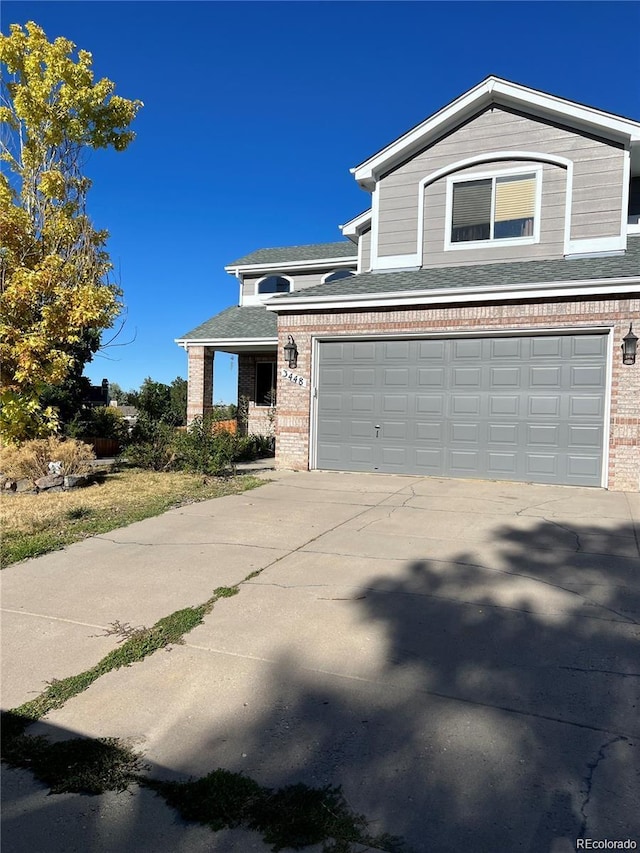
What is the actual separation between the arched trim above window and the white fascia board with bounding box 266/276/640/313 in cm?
725

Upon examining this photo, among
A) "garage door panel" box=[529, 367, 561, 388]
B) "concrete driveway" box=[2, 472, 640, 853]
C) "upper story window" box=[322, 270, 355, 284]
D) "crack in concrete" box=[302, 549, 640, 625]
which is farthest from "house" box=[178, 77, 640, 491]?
"upper story window" box=[322, 270, 355, 284]

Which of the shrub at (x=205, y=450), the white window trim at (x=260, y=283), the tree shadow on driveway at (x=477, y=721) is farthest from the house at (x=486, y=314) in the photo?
the white window trim at (x=260, y=283)

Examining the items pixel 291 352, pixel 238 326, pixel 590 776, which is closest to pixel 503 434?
pixel 291 352

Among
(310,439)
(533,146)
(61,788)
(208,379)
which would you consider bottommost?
(61,788)

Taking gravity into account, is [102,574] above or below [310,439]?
below


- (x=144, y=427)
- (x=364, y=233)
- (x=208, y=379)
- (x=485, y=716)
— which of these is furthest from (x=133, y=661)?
(x=208, y=379)

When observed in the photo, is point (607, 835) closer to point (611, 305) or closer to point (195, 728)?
point (195, 728)

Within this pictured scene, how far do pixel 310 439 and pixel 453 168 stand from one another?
20.3 ft

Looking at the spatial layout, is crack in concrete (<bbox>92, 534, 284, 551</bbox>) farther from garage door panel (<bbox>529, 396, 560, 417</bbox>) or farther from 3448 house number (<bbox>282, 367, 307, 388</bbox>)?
garage door panel (<bbox>529, 396, 560, 417</bbox>)

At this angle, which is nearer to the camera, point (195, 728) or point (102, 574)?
point (195, 728)

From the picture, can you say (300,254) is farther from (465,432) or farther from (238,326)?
(465,432)

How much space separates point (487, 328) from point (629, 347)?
7.34ft

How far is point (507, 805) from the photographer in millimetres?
2246

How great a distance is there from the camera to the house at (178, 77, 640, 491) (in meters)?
9.23
